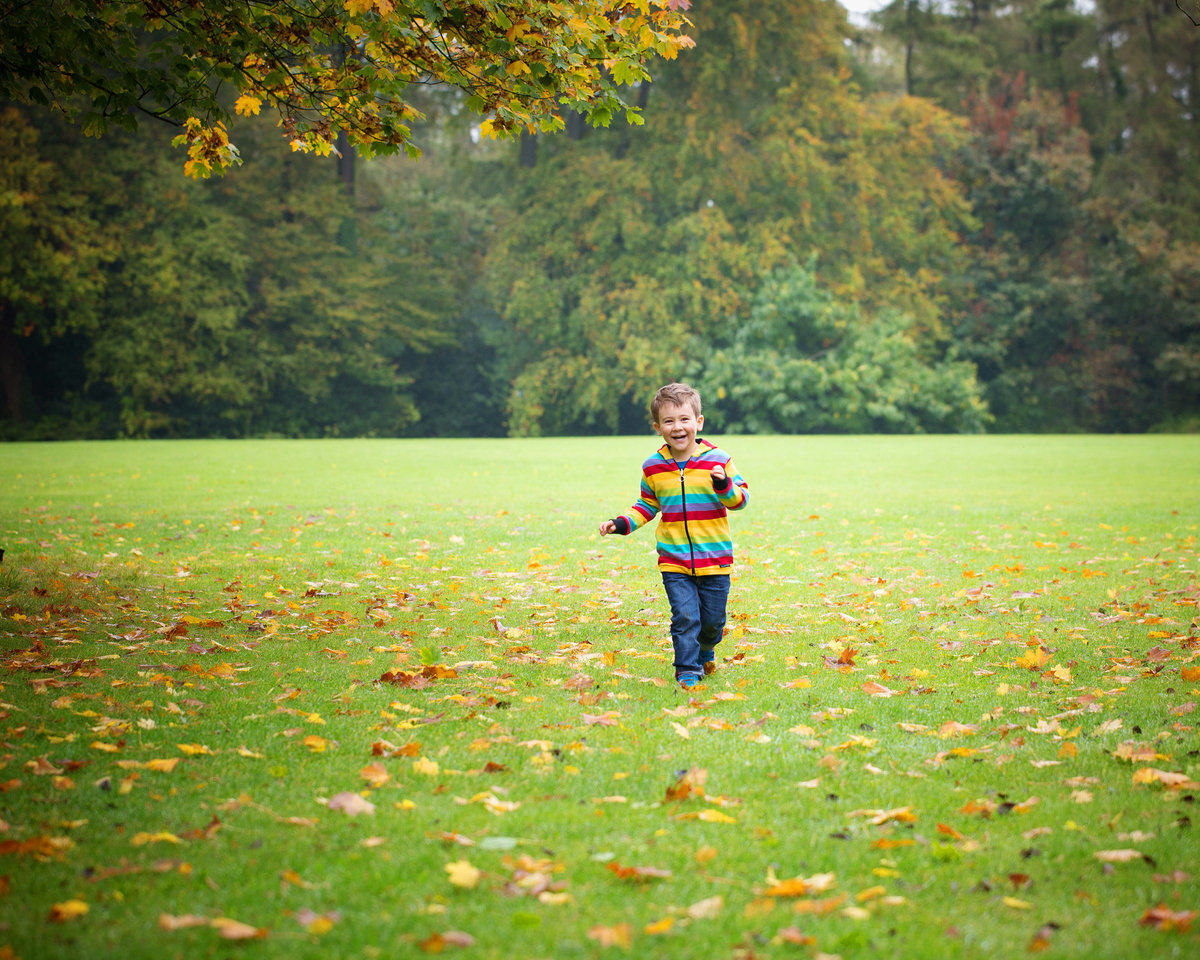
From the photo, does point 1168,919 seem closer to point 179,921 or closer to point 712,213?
point 179,921

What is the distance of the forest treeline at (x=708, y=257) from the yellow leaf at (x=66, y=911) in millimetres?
33167

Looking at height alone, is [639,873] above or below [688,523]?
below

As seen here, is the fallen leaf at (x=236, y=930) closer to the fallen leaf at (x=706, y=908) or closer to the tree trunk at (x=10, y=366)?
the fallen leaf at (x=706, y=908)

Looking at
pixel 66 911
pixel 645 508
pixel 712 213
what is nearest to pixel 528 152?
pixel 712 213

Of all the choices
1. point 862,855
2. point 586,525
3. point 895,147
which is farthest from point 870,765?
point 895,147

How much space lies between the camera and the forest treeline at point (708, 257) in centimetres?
3431

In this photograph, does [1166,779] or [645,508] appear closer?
[1166,779]

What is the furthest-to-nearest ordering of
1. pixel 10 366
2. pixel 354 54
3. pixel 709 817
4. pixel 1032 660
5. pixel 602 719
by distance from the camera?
pixel 10 366 → pixel 354 54 → pixel 1032 660 → pixel 602 719 → pixel 709 817

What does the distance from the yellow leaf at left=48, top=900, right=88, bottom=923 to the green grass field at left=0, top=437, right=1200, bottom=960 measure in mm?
11

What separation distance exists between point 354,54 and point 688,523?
366 centimetres

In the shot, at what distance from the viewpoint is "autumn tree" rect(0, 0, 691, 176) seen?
546cm

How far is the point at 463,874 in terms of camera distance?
288cm

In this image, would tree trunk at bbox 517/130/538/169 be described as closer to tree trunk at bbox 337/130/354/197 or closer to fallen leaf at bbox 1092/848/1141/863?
tree trunk at bbox 337/130/354/197


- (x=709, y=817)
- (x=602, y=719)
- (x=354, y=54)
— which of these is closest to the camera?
(x=709, y=817)
